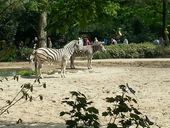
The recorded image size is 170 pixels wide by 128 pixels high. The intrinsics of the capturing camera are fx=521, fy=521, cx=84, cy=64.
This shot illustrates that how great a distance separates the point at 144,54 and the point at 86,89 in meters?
21.0

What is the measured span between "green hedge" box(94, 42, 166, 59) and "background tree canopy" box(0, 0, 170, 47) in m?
2.10

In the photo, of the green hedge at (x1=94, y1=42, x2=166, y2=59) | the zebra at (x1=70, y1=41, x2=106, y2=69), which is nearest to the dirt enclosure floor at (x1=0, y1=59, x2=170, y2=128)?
the zebra at (x1=70, y1=41, x2=106, y2=69)

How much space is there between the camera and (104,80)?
19.3 metres

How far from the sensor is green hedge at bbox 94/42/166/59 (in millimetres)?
36094

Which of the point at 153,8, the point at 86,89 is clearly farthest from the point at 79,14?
the point at 153,8

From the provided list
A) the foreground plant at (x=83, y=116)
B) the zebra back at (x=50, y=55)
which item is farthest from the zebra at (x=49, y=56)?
the foreground plant at (x=83, y=116)

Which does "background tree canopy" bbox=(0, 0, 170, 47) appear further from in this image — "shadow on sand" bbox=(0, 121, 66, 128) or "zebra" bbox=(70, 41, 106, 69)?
"shadow on sand" bbox=(0, 121, 66, 128)

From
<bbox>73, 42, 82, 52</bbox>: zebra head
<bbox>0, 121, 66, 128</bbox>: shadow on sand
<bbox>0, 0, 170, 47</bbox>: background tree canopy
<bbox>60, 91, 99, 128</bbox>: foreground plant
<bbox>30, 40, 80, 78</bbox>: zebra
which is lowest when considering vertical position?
<bbox>0, 121, 66, 128</bbox>: shadow on sand

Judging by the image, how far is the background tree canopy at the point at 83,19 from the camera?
7855 mm

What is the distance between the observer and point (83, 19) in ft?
25.8

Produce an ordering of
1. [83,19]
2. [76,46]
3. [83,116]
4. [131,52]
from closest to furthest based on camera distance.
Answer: [83,116]
[83,19]
[76,46]
[131,52]

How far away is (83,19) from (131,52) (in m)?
28.9

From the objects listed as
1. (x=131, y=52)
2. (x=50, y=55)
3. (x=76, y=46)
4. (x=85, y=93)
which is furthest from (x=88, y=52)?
(x=131, y=52)

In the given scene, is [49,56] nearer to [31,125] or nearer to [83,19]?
[31,125]
